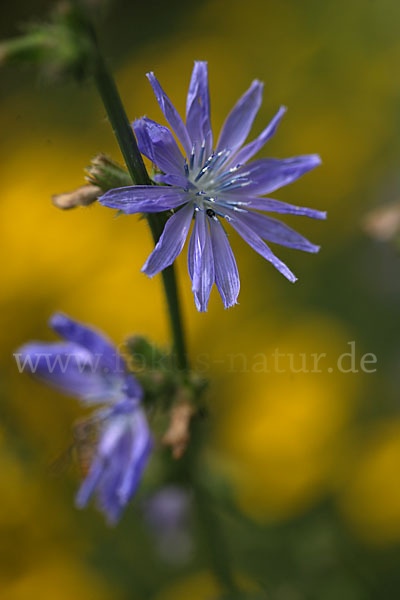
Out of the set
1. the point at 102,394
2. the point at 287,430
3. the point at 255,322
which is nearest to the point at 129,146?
the point at 102,394

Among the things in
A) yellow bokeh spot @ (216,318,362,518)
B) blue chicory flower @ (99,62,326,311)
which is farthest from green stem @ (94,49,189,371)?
yellow bokeh spot @ (216,318,362,518)

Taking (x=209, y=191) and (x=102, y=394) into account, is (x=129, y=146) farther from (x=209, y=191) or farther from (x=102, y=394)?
(x=102, y=394)

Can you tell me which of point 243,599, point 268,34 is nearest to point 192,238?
point 243,599

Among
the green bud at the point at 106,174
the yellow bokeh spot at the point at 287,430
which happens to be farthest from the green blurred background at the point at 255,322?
the green bud at the point at 106,174

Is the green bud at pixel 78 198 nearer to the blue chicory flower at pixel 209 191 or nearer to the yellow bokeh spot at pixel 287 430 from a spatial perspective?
the blue chicory flower at pixel 209 191

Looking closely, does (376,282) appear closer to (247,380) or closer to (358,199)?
(358,199)

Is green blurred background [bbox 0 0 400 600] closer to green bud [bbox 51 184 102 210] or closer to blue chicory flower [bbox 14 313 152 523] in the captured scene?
blue chicory flower [bbox 14 313 152 523]
